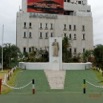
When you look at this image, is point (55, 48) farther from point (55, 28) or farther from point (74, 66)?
point (55, 28)

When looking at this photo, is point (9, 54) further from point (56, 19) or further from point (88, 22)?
point (88, 22)

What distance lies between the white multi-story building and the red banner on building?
963 mm

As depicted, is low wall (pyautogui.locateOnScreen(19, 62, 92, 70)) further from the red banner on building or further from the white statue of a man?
the red banner on building

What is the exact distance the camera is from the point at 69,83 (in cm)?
2427

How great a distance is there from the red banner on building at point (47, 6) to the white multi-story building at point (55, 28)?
0.96 m

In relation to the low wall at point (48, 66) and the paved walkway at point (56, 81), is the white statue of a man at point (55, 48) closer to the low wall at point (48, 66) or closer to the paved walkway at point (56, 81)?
the low wall at point (48, 66)

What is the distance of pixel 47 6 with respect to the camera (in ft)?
247

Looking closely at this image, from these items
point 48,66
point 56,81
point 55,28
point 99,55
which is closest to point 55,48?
point 48,66

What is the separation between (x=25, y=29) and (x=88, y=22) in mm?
16272

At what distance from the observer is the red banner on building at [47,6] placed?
73.6m

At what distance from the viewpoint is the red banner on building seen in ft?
242

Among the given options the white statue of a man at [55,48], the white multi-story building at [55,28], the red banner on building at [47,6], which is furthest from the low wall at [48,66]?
the red banner on building at [47,6]

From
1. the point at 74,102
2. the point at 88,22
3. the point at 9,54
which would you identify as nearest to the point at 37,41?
the point at 88,22

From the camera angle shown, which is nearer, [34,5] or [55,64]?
[55,64]
